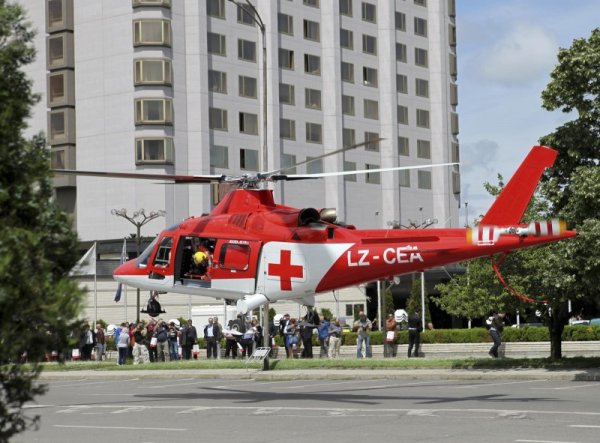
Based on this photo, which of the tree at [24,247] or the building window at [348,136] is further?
the building window at [348,136]

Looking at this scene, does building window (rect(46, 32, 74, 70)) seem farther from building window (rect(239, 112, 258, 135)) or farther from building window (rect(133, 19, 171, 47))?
building window (rect(239, 112, 258, 135))

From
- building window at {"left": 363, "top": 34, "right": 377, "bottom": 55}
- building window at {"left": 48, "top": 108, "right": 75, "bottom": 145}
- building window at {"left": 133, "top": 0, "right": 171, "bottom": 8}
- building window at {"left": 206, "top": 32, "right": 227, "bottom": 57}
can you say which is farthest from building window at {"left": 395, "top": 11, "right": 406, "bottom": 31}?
building window at {"left": 48, "top": 108, "right": 75, "bottom": 145}

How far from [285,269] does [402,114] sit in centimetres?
6764

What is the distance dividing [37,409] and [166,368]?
40.6 feet

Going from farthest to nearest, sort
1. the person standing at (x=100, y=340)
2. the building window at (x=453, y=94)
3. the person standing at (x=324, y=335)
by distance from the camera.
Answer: the building window at (x=453, y=94) < the person standing at (x=100, y=340) < the person standing at (x=324, y=335)

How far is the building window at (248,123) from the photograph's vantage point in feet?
261

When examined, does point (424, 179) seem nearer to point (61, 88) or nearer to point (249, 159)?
point (249, 159)

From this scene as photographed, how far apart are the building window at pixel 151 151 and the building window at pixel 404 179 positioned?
21.4 metres

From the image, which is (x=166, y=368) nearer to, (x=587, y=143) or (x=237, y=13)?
(x=587, y=143)

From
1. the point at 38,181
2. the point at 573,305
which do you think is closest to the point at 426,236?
the point at 573,305

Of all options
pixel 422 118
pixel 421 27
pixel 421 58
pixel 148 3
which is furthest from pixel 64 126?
pixel 421 27

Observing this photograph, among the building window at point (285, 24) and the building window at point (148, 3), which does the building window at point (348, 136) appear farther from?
the building window at point (148, 3)

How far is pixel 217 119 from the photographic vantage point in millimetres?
77688

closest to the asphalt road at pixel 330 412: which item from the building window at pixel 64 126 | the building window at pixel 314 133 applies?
the building window at pixel 64 126
